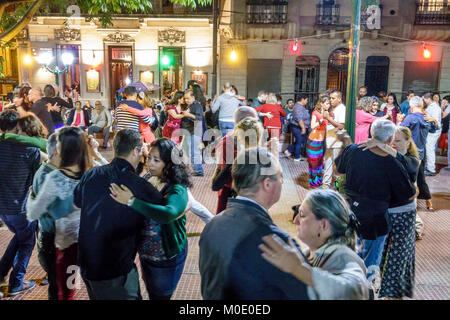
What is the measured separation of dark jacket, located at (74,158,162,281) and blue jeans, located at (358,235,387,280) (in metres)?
2.31

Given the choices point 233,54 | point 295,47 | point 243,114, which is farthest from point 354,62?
point 233,54

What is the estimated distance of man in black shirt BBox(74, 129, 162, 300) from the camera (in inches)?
104

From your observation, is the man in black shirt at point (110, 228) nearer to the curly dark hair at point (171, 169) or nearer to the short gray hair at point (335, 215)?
the curly dark hair at point (171, 169)

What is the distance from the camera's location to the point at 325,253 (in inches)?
84.8

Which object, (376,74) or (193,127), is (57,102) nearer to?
(193,127)

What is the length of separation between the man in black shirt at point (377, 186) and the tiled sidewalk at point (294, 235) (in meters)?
1.15

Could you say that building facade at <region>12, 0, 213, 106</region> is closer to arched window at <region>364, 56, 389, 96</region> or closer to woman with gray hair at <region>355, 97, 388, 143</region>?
arched window at <region>364, 56, 389, 96</region>

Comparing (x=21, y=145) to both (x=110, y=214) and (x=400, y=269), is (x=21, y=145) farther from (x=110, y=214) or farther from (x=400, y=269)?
(x=400, y=269)

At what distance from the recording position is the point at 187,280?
15.2 ft

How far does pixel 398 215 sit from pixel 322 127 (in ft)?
13.7

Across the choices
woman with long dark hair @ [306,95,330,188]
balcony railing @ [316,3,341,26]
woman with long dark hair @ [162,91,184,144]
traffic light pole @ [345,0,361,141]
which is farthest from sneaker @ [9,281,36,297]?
balcony railing @ [316,3,341,26]

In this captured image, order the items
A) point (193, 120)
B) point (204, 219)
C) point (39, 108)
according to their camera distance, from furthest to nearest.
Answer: point (193, 120) < point (39, 108) < point (204, 219)

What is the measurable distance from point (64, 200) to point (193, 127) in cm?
606

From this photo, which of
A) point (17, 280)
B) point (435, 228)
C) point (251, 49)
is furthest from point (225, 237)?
point (251, 49)
